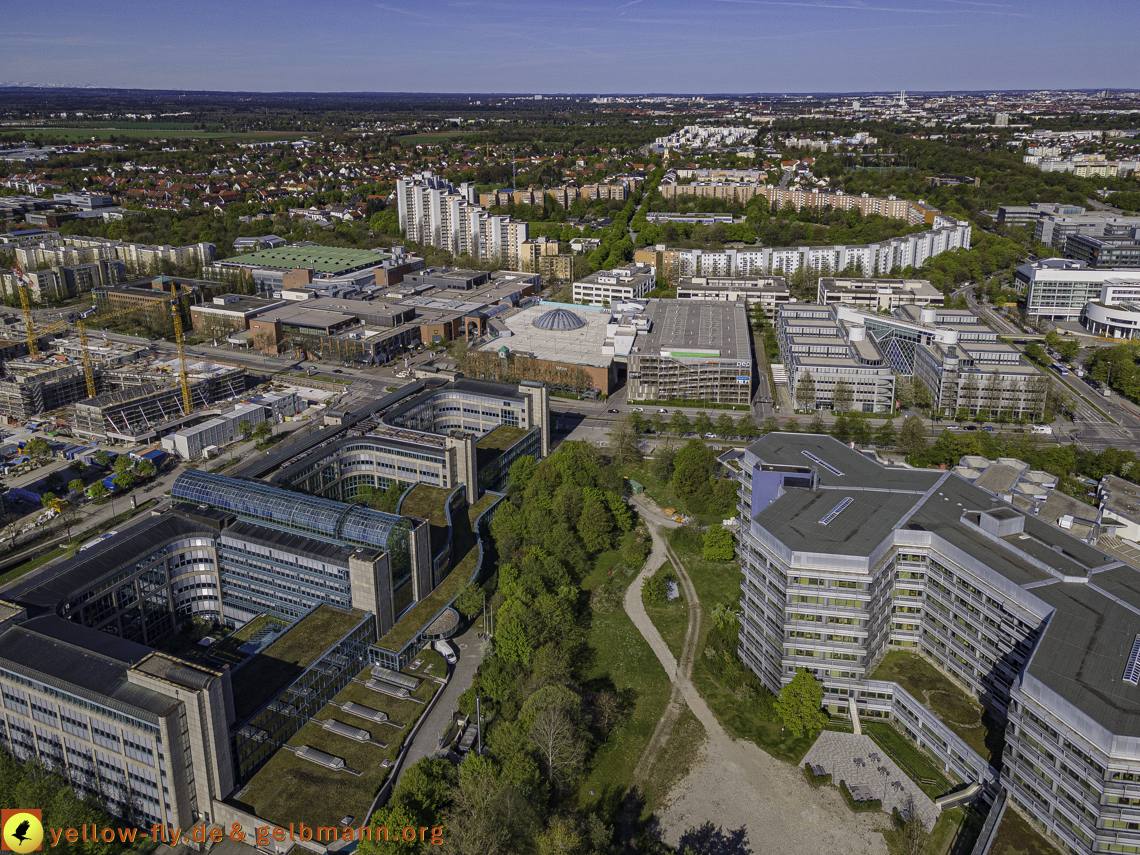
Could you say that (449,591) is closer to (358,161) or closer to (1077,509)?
(1077,509)

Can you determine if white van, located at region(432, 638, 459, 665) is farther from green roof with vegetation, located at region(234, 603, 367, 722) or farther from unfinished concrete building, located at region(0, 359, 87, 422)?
unfinished concrete building, located at region(0, 359, 87, 422)

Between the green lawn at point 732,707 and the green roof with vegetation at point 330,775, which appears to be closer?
the green roof with vegetation at point 330,775

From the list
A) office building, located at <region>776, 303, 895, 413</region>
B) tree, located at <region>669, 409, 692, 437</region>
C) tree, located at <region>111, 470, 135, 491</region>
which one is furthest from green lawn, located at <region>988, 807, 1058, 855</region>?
tree, located at <region>111, 470, 135, 491</region>

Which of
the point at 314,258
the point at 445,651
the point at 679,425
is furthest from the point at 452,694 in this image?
the point at 314,258

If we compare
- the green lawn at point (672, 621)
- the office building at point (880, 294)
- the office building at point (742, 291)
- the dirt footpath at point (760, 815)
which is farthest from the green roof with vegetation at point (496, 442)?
the office building at point (880, 294)

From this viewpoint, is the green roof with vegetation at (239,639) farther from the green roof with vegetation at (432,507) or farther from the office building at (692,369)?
the office building at (692,369)
